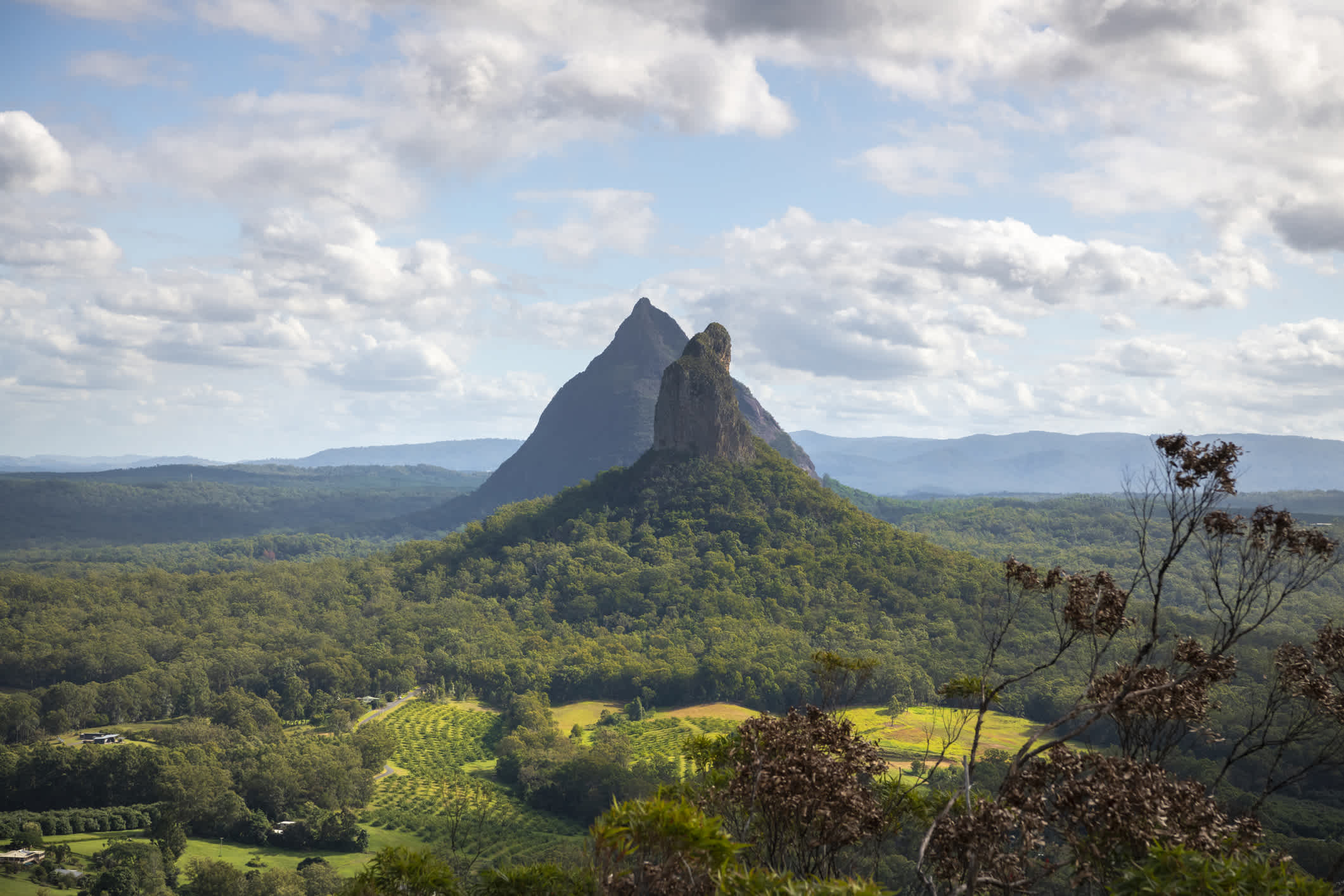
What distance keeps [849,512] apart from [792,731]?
341ft

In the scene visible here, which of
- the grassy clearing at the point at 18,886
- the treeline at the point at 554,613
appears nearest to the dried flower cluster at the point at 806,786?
the grassy clearing at the point at 18,886

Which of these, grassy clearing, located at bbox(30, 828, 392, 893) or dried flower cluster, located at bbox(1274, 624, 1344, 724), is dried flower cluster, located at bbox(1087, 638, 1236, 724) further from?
grassy clearing, located at bbox(30, 828, 392, 893)

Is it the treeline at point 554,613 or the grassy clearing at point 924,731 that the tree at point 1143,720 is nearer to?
the grassy clearing at point 924,731

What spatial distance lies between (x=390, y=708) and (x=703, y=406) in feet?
188

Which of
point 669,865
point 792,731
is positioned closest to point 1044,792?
point 792,731

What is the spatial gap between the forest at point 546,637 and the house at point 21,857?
863 centimetres

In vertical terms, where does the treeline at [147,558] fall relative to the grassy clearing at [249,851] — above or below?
above

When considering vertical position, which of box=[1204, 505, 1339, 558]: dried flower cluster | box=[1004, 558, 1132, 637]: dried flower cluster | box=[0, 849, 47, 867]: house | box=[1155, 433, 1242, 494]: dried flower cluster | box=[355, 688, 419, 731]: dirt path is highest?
box=[1155, 433, 1242, 494]: dried flower cluster

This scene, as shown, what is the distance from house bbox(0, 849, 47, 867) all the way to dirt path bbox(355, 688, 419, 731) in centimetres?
3059

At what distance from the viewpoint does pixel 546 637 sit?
99.2m

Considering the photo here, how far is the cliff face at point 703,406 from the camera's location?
11619 centimetres

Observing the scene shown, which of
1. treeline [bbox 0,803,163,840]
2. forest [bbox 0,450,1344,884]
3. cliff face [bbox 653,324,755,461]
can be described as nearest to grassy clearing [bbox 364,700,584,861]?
forest [bbox 0,450,1344,884]

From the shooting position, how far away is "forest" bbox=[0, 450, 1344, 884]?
57.6 m

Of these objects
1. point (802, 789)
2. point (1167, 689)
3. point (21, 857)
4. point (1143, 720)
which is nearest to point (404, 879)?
point (802, 789)
